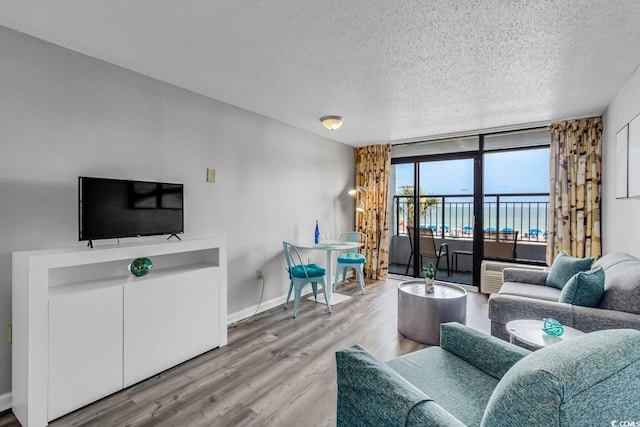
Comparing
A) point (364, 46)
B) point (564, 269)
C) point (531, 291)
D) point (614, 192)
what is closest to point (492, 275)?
point (564, 269)

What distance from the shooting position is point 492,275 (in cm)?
461

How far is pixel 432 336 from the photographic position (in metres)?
2.98

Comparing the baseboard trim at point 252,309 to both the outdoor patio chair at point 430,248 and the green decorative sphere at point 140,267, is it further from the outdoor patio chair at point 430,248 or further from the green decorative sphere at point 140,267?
the outdoor patio chair at point 430,248

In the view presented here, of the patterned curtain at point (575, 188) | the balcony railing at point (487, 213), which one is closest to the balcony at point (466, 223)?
the balcony railing at point (487, 213)

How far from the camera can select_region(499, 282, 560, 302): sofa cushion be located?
9.56 ft

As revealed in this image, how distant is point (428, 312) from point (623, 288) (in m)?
1.42

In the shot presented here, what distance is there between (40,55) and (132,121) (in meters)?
0.69

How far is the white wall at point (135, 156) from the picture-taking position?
6.89 feet

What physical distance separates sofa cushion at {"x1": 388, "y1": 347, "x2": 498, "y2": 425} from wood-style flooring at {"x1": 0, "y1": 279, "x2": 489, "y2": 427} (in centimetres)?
72

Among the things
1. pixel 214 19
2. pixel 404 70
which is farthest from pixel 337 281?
pixel 214 19

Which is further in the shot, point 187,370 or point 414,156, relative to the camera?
point 414,156

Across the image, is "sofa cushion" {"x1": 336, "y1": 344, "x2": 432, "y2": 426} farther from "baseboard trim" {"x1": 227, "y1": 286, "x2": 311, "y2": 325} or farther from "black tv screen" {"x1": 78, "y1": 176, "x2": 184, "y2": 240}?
"baseboard trim" {"x1": 227, "y1": 286, "x2": 311, "y2": 325}

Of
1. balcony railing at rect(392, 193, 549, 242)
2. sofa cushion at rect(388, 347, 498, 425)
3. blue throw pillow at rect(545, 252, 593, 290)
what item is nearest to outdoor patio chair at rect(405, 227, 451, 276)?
balcony railing at rect(392, 193, 549, 242)

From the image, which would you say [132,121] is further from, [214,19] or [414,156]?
[414,156]
